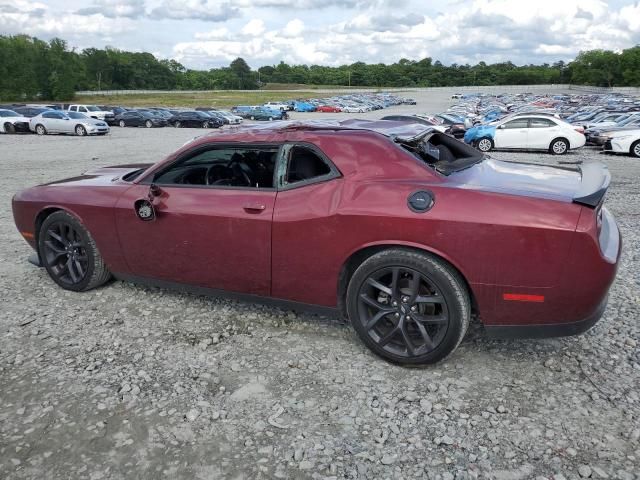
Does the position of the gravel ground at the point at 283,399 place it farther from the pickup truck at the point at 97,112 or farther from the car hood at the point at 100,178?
the pickup truck at the point at 97,112

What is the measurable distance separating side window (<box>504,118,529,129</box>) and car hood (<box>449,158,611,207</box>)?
15.1 meters

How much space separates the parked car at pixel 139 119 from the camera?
116 ft

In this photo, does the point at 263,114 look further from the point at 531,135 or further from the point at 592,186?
the point at 592,186

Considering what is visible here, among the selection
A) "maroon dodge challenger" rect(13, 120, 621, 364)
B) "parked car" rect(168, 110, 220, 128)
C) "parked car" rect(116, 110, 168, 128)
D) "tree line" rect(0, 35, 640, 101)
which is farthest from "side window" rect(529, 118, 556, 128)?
"tree line" rect(0, 35, 640, 101)

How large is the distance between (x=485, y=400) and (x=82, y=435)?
2234mm

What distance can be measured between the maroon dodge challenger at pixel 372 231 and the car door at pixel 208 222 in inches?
0.4

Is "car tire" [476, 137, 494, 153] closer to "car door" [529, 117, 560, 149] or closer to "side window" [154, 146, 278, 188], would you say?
"car door" [529, 117, 560, 149]

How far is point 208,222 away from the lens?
12.2 ft

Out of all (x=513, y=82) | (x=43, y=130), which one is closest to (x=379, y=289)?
(x=43, y=130)

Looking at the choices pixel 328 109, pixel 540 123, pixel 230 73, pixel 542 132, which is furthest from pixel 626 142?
pixel 230 73

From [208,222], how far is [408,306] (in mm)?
1540

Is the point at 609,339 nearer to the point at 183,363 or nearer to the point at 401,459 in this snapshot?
the point at 401,459

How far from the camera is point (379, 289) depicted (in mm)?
3250

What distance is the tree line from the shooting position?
90375 mm
